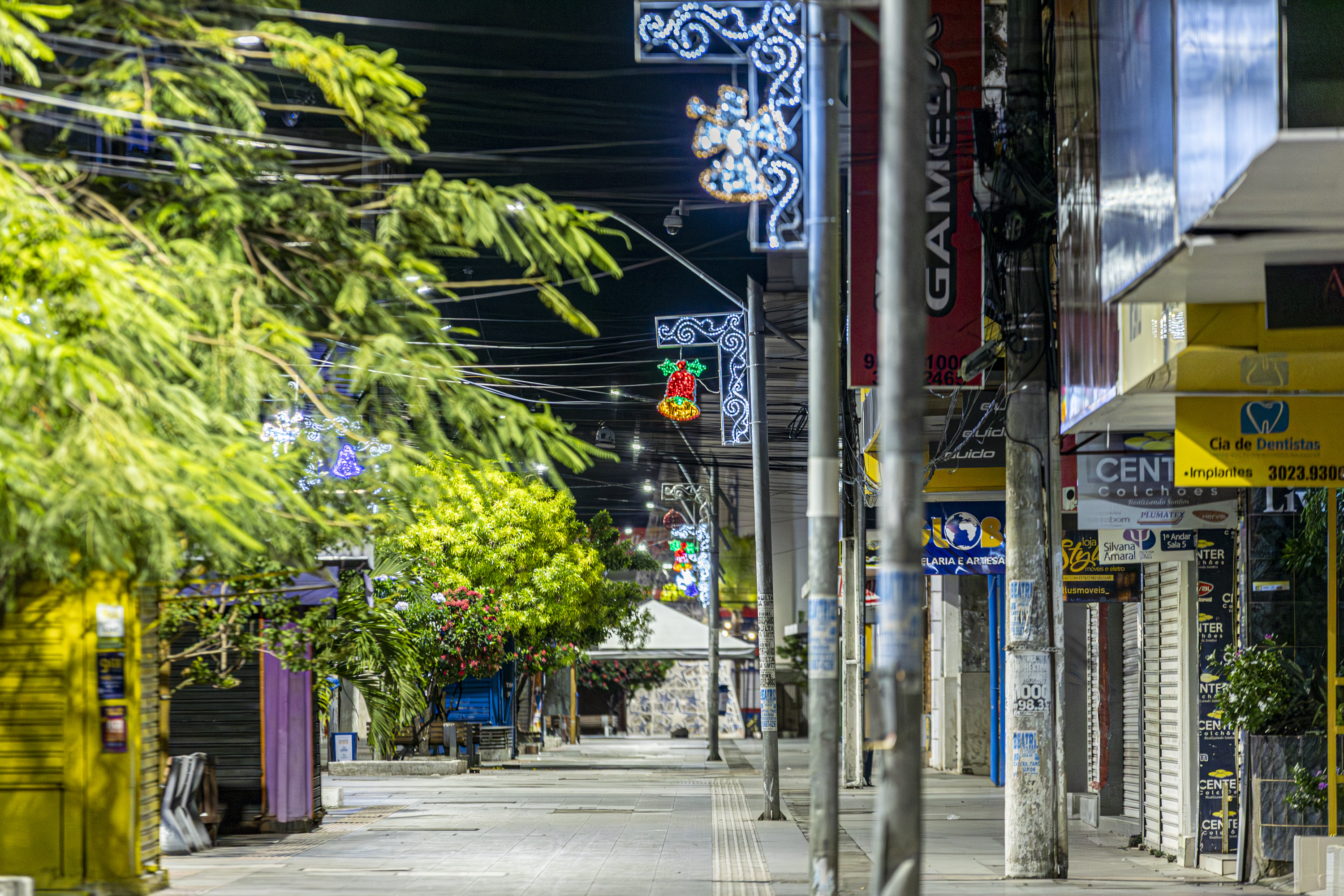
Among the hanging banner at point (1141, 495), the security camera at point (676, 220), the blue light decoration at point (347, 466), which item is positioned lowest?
the hanging banner at point (1141, 495)

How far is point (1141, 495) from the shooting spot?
14.3m

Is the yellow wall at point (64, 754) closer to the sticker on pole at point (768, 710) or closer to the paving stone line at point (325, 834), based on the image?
the paving stone line at point (325, 834)

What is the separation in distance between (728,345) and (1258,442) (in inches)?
517

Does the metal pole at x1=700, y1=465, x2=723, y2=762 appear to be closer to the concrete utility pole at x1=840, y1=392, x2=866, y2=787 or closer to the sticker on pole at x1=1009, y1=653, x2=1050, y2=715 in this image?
the concrete utility pole at x1=840, y1=392, x2=866, y2=787

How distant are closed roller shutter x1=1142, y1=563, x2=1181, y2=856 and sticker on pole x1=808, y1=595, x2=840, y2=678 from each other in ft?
21.4

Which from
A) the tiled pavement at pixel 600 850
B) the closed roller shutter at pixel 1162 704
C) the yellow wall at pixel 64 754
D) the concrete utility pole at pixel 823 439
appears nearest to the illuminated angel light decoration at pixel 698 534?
the tiled pavement at pixel 600 850

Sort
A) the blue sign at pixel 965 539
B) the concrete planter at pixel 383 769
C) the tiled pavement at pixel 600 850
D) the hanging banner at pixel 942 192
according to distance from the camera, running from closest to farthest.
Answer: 1. the tiled pavement at pixel 600 850
2. the hanging banner at pixel 942 192
3. the blue sign at pixel 965 539
4. the concrete planter at pixel 383 769

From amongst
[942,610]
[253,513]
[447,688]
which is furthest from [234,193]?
[447,688]

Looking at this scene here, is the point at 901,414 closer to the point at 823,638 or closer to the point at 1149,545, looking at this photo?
the point at 823,638

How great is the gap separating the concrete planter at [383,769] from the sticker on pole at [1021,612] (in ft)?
69.1

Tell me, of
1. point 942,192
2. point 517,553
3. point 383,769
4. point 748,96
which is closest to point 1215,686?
point 942,192

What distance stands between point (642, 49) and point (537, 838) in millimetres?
9444

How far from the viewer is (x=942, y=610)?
107 feet

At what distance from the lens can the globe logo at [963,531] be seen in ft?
67.3
